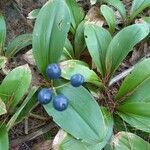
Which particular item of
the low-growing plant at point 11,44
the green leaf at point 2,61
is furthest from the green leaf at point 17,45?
the green leaf at point 2,61

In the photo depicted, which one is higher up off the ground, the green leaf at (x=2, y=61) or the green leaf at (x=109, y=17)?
the green leaf at (x=2, y=61)

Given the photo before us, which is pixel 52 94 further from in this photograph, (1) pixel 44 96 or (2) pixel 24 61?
(2) pixel 24 61

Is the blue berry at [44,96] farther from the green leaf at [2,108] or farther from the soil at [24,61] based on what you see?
the soil at [24,61]

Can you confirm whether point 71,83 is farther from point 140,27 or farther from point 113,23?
point 113,23

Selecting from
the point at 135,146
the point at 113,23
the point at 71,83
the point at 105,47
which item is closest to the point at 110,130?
the point at 135,146

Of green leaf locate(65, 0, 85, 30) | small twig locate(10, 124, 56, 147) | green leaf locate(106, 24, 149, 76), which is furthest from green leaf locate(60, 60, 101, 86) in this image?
green leaf locate(65, 0, 85, 30)

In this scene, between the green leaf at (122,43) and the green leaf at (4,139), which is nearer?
the green leaf at (4,139)

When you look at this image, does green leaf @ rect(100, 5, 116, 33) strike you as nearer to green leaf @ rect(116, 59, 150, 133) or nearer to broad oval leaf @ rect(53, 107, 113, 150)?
green leaf @ rect(116, 59, 150, 133)
